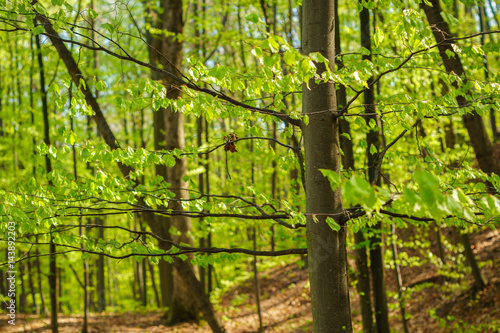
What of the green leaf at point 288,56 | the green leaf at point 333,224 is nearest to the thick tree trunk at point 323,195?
the green leaf at point 333,224

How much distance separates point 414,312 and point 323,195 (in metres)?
8.32

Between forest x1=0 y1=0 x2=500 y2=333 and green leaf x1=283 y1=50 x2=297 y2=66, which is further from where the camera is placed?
forest x1=0 y1=0 x2=500 y2=333

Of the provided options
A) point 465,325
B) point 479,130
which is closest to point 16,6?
point 479,130

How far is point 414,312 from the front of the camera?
9.20 m

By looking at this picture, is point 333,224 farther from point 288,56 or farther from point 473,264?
point 473,264

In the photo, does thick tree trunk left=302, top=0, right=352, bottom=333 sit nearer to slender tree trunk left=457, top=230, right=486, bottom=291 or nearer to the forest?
the forest

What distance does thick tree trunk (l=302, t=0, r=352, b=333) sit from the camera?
2.60 metres

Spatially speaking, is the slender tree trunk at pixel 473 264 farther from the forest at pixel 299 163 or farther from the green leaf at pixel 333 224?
the green leaf at pixel 333 224

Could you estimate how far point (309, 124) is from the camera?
2.71 m

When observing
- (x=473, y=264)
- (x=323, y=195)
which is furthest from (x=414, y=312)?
(x=323, y=195)

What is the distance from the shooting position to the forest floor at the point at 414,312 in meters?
7.63

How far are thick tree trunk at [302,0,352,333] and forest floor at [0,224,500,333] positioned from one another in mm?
4318

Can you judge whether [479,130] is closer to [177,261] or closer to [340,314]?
[340,314]

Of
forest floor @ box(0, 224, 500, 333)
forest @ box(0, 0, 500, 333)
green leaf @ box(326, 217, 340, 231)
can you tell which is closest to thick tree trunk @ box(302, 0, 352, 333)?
forest @ box(0, 0, 500, 333)
